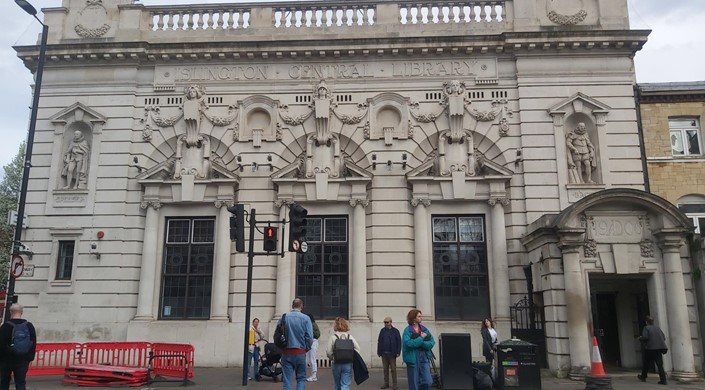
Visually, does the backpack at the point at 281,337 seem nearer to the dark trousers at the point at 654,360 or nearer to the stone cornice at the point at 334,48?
the dark trousers at the point at 654,360

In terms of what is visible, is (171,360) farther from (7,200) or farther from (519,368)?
(7,200)

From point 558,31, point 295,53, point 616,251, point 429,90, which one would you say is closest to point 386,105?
point 429,90

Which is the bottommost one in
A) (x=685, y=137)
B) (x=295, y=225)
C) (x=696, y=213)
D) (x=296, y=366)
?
(x=296, y=366)

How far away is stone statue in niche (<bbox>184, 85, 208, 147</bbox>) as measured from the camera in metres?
21.0

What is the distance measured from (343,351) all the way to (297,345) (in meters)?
1.05

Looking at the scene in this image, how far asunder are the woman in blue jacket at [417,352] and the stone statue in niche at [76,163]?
15.0m

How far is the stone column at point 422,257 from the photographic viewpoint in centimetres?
1917

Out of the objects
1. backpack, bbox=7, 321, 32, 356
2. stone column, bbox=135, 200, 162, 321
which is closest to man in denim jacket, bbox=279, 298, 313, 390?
backpack, bbox=7, 321, 32, 356

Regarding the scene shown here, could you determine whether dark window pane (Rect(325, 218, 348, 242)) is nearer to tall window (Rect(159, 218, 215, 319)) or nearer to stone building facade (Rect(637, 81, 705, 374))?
tall window (Rect(159, 218, 215, 319))

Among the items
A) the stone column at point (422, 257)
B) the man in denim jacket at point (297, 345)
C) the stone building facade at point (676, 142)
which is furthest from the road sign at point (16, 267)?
the stone building facade at point (676, 142)

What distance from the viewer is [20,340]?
11.0m

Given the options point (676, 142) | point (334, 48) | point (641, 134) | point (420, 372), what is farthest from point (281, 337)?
point (676, 142)

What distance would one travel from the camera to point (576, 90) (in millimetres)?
20625

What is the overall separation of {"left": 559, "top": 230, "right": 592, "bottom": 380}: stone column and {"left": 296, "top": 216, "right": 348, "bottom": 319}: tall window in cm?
751
